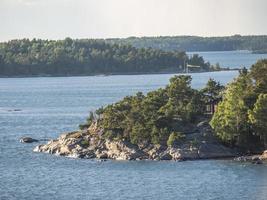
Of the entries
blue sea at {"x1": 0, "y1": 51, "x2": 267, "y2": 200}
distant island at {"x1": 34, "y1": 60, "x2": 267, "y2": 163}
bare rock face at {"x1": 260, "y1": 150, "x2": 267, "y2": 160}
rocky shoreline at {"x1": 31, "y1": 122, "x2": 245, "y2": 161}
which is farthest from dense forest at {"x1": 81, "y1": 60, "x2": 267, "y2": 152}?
blue sea at {"x1": 0, "y1": 51, "x2": 267, "y2": 200}

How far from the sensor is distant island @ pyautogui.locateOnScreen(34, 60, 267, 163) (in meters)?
92.1

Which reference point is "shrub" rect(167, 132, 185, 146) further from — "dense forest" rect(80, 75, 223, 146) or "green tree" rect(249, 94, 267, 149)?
"green tree" rect(249, 94, 267, 149)

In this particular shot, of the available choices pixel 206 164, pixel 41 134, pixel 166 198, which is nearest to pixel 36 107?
pixel 41 134

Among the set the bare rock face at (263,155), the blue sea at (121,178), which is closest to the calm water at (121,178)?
the blue sea at (121,178)

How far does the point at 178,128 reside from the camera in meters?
96.2

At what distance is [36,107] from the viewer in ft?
535

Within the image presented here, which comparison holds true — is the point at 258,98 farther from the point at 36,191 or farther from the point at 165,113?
the point at 36,191

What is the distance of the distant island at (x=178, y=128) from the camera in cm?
Answer: 9206

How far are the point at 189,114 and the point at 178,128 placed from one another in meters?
3.35

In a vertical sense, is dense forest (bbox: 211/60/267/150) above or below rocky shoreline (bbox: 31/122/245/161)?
above

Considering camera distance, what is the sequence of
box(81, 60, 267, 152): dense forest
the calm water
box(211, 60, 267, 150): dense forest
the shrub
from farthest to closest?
box(81, 60, 267, 152): dense forest
box(211, 60, 267, 150): dense forest
the shrub
the calm water

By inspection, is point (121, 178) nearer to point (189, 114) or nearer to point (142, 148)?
point (142, 148)

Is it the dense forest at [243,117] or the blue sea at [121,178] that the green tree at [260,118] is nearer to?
the dense forest at [243,117]

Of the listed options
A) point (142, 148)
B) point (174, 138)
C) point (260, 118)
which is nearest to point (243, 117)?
point (260, 118)
